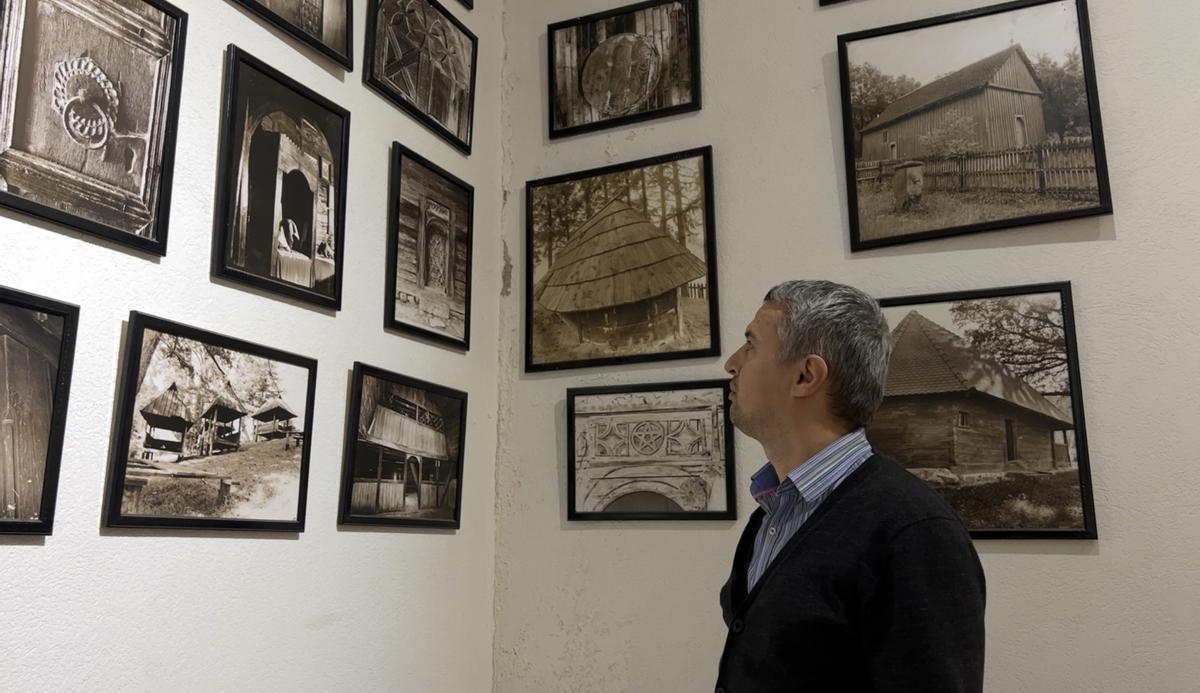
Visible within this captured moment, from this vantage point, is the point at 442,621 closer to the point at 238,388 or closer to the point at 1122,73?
the point at 238,388

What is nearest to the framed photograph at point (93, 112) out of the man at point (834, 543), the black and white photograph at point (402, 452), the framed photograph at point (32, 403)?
the framed photograph at point (32, 403)

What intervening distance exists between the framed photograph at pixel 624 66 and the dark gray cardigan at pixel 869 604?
6.06 ft

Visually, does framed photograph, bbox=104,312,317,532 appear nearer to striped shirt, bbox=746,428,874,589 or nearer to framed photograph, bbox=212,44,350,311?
framed photograph, bbox=212,44,350,311

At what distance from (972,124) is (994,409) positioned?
2.70 ft

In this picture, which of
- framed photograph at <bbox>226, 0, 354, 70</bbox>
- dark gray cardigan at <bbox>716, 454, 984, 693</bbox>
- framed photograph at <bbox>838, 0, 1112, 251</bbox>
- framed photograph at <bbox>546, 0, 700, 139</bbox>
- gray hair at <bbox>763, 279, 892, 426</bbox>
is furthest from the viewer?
framed photograph at <bbox>546, 0, 700, 139</bbox>

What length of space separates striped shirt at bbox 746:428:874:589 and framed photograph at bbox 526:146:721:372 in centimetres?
114

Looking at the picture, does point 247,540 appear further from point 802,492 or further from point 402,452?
point 802,492

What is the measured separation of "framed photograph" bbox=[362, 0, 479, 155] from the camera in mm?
2557

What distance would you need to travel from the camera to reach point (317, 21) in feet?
7.55

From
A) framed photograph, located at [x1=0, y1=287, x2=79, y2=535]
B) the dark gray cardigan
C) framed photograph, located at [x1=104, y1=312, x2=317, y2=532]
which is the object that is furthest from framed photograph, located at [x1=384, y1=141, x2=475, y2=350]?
the dark gray cardigan

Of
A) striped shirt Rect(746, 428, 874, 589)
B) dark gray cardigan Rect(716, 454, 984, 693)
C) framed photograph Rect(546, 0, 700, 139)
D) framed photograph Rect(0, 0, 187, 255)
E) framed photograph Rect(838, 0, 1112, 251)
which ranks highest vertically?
framed photograph Rect(546, 0, 700, 139)

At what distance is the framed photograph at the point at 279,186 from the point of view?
1.98 m

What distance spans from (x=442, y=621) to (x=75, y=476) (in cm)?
127

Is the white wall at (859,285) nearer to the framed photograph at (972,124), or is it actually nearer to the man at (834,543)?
the framed photograph at (972,124)
